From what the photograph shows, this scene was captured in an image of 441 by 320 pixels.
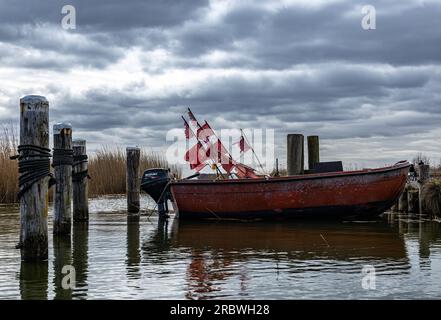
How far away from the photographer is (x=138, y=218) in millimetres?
18484

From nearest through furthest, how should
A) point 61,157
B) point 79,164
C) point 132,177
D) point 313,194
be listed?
point 61,157 → point 79,164 → point 313,194 → point 132,177

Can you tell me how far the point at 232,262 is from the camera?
10.0 metres

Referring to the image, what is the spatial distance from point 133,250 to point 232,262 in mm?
2235

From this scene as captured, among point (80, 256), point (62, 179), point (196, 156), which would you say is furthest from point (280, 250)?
point (196, 156)

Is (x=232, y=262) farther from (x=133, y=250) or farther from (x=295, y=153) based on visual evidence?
(x=295, y=153)

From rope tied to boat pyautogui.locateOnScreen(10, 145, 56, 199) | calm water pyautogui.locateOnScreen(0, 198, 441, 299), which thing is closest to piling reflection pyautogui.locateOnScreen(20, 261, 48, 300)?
calm water pyautogui.locateOnScreen(0, 198, 441, 299)

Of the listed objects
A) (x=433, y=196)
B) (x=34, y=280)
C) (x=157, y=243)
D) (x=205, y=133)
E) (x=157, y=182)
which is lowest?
(x=34, y=280)

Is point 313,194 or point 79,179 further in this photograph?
point 313,194

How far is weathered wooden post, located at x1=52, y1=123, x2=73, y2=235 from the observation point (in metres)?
13.3

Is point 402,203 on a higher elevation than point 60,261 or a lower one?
higher
